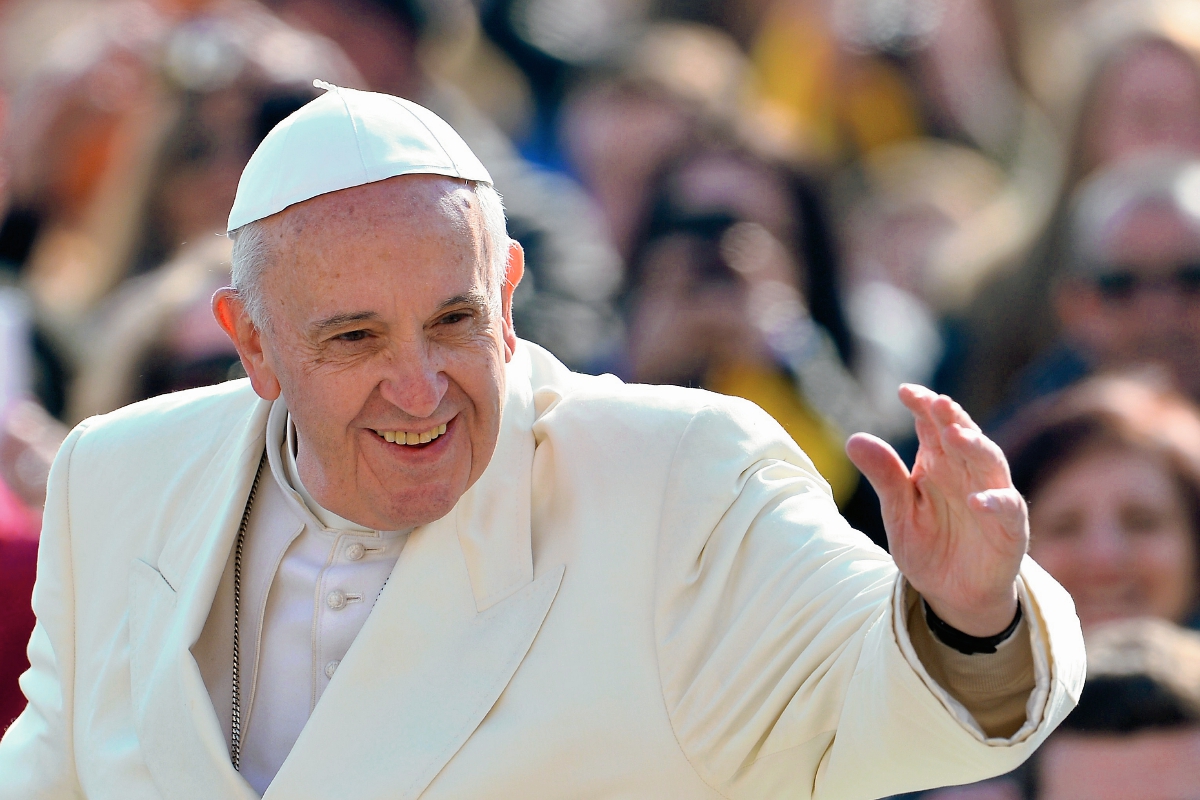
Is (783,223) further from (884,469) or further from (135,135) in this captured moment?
(884,469)

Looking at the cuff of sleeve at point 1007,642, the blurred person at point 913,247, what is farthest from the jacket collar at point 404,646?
the blurred person at point 913,247

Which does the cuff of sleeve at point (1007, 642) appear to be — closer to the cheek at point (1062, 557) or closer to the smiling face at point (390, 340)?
the smiling face at point (390, 340)

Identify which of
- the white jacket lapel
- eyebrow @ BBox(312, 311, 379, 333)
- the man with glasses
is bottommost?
the man with glasses

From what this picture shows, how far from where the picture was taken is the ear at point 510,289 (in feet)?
9.91

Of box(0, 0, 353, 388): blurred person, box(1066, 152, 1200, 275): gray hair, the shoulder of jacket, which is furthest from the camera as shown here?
box(0, 0, 353, 388): blurred person

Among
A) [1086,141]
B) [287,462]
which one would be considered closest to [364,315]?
[287,462]

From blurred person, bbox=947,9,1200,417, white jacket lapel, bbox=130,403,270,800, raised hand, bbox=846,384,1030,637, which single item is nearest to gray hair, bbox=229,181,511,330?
white jacket lapel, bbox=130,403,270,800

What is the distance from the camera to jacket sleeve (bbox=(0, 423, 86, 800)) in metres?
3.20

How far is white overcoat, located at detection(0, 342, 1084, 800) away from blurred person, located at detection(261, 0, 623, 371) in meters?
2.39

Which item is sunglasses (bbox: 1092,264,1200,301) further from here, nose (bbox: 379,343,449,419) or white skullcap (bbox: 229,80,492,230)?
nose (bbox: 379,343,449,419)

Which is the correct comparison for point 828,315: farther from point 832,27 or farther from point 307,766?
point 307,766

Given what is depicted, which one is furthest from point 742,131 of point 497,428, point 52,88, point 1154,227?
point 497,428

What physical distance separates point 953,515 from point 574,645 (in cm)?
76

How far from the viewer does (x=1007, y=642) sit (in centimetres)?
241
